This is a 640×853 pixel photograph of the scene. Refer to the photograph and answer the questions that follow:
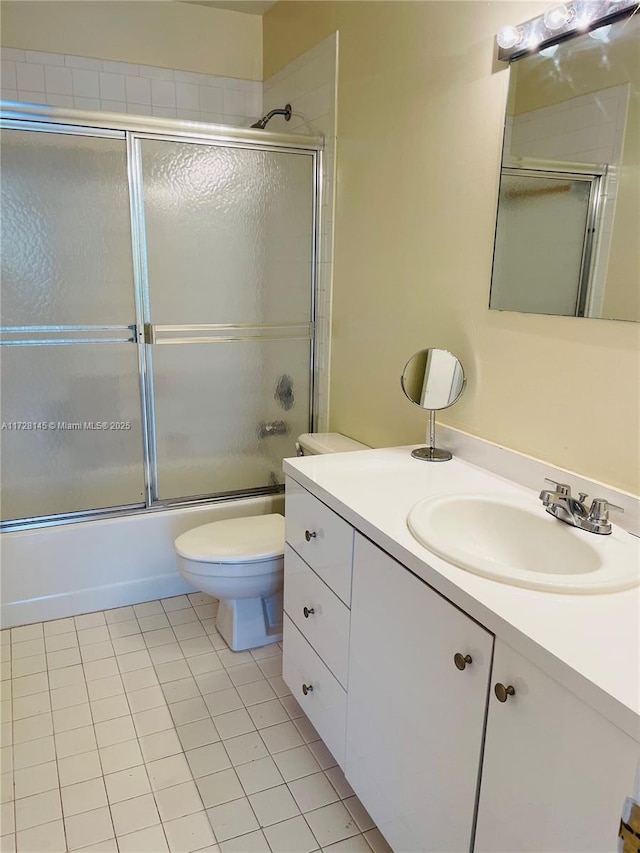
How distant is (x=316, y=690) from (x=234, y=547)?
0.59 meters

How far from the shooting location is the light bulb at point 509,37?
4.62ft

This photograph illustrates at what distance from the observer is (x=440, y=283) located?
1.81 meters

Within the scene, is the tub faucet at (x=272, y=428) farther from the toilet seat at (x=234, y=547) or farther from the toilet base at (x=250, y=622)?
the toilet base at (x=250, y=622)

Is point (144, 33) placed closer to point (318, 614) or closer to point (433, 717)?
point (318, 614)

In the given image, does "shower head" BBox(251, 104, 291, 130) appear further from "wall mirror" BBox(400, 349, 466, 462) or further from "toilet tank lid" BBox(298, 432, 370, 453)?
"wall mirror" BBox(400, 349, 466, 462)

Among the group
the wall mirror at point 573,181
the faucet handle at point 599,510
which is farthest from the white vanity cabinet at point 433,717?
the wall mirror at point 573,181

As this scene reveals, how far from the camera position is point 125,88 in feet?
9.15

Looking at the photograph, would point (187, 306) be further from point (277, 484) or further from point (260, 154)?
point (277, 484)

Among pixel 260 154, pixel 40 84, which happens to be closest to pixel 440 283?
pixel 260 154

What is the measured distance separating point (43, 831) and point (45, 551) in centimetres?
104

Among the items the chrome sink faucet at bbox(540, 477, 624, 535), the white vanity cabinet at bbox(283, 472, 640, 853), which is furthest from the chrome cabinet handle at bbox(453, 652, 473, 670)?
the chrome sink faucet at bbox(540, 477, 624, 535)

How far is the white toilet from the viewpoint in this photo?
6.67ft

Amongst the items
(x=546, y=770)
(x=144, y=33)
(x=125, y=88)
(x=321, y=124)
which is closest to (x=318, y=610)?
(x=546, y=770)

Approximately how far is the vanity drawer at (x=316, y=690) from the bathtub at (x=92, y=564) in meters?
0.85
